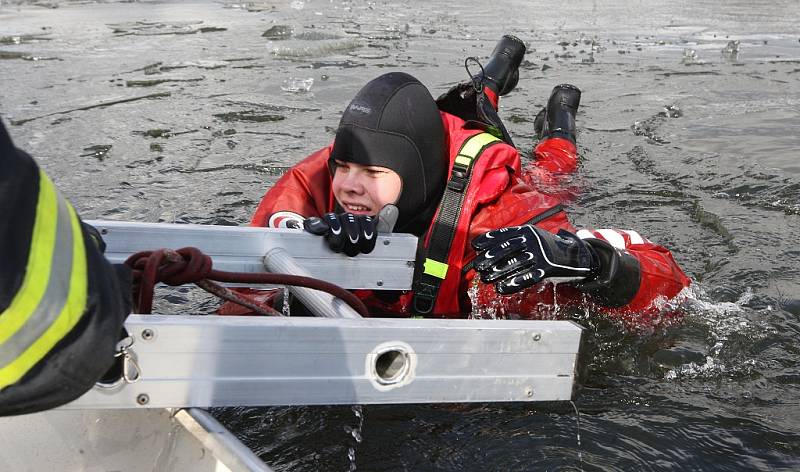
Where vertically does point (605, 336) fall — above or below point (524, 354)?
below

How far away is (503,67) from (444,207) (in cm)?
316

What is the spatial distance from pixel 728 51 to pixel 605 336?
27.5ft

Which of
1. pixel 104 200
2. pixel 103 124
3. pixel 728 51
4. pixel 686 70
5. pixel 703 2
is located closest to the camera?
pixel 104 200

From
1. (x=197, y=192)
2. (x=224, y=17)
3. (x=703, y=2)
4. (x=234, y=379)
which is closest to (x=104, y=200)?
(x=197, y=192)

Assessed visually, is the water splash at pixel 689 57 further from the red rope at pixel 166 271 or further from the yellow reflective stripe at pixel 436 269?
the red rope at pixel 166 271

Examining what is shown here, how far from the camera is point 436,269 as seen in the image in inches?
124

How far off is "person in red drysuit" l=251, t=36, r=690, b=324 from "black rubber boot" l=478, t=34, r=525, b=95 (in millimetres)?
2298

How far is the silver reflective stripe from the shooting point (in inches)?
41.8

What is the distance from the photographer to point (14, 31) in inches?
468

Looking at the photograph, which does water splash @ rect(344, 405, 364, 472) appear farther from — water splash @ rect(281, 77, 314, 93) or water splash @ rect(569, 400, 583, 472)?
water splash @ rect(281, 77, 314, 93)

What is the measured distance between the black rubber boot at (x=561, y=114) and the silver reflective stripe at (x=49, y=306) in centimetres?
527

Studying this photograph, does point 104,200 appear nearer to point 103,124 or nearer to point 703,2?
point 103,124

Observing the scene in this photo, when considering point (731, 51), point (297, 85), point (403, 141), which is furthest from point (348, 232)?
point (731, 51)

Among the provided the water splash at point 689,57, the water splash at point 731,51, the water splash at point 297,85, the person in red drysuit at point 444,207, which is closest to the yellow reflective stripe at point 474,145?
the person in red drysuit at point 444,207
